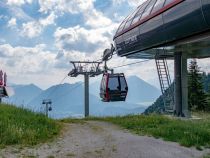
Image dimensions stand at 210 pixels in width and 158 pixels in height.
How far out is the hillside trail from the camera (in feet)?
38.7

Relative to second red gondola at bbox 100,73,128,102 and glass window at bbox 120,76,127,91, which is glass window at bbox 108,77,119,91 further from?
glass window at bbox 120,76,127,91

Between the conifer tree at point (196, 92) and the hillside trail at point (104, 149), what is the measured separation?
2562cm

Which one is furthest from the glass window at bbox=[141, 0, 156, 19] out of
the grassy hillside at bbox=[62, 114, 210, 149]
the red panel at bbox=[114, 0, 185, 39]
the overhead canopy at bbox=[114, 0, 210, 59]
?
the grassy hillside at bbox=[62, 114, 210, 149]

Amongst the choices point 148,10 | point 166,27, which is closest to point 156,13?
point 166,27

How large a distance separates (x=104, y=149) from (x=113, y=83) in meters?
13.7

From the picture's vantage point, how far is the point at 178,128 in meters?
16.6

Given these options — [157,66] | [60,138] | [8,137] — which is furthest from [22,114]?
[157,66]

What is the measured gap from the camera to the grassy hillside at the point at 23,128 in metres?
12.8

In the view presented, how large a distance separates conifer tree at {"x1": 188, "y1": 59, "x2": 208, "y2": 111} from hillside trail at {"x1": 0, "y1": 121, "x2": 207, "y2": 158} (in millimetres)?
25617

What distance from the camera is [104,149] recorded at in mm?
12633

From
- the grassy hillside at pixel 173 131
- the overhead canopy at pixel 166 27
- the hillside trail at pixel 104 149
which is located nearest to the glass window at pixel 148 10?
the overhead canopy at pixel 166 27

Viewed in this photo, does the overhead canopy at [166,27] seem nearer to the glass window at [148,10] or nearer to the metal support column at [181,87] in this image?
the glass window at [148,10]

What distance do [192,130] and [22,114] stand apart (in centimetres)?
659

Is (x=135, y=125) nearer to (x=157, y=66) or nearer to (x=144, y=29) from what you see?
(x=144, y=29)
